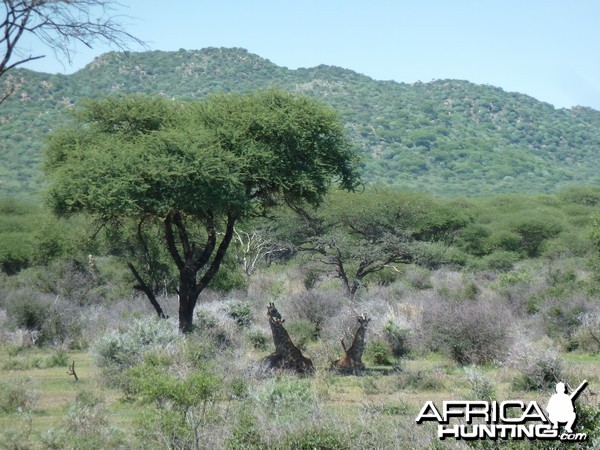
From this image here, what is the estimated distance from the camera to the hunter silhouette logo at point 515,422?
714cm

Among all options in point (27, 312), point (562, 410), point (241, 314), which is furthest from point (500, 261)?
point (562, 410)

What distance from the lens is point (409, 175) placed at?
9850cm

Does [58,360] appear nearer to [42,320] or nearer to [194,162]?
[42,320]

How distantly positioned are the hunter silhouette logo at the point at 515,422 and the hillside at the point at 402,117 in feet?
239

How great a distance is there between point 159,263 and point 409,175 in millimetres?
71588

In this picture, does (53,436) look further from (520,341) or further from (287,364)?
(520,341)

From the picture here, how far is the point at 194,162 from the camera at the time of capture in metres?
17.3

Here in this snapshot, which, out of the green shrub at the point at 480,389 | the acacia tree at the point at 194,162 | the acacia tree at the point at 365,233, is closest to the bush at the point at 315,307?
the acacia tree at the point at 194,162

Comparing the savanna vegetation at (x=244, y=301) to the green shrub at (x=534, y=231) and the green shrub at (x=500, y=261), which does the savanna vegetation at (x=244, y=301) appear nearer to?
the green shrub at (x=500, y=261)

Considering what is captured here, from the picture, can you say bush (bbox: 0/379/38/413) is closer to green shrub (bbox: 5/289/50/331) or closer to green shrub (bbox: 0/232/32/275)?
green shrub (bbox: 5/289/50/331)

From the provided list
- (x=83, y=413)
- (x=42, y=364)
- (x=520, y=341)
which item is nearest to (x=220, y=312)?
(x=42, y=364)

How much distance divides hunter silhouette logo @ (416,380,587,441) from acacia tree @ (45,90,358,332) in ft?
34.5

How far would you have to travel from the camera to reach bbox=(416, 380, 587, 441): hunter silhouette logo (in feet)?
23.4

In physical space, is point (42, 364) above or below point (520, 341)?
A: below
